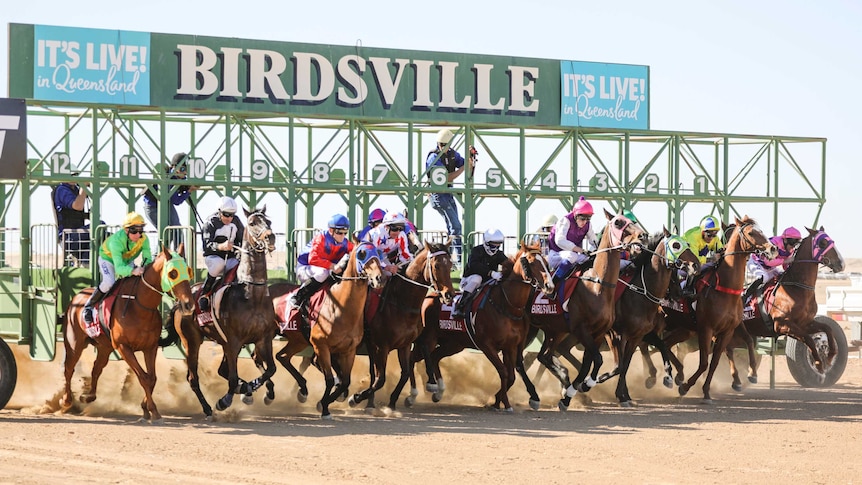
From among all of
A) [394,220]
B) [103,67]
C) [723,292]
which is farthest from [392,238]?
[103,67]

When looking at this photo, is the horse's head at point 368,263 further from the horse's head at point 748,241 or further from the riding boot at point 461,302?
the horse's head at point 748,241

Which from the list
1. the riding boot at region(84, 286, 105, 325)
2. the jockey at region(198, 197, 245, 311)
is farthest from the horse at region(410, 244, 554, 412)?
the riding boot at region(84, 286, 105, 325)

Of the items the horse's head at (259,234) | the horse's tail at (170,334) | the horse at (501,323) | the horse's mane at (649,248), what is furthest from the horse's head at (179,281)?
the horse's mane at (649,248)

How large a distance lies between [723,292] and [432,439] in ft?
19.6

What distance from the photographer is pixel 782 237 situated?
2017 cm

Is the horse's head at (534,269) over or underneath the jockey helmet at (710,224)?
underneath

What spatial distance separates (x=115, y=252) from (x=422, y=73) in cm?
696

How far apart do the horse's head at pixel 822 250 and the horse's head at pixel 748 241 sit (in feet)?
4.35

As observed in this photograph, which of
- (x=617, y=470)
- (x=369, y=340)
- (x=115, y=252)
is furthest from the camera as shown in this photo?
(x=369, y=340)

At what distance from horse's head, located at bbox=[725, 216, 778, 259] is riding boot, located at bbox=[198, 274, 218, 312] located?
6.95 metres

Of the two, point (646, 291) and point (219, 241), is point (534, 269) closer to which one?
point (646, 291)

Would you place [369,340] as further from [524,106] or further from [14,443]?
[524,106]

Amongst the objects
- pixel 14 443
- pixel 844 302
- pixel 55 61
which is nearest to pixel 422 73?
pixel 55 61

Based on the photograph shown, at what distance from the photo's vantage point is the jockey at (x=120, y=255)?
15.6 m
